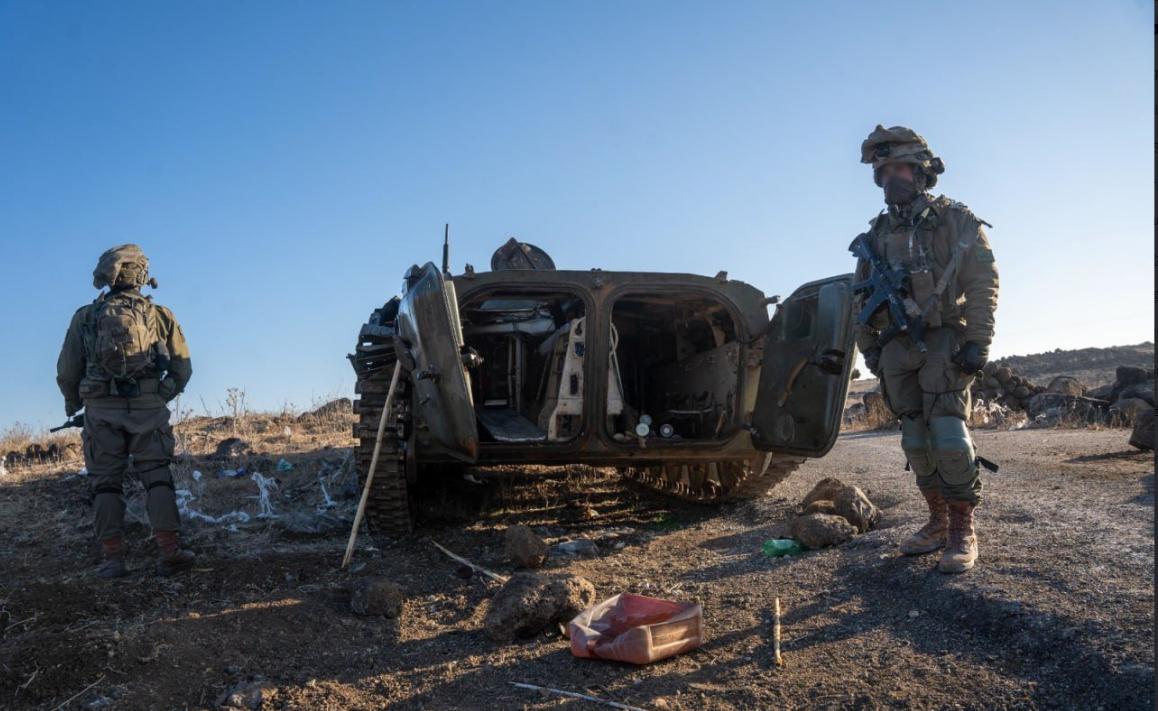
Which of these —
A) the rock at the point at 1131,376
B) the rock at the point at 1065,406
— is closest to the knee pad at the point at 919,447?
the rock at the point at 1065,406

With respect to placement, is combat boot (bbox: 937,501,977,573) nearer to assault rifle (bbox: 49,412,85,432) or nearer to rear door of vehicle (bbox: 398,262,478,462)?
rear door of vehicle (bbox: 398,262,478,462)

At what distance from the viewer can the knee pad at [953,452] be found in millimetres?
3668

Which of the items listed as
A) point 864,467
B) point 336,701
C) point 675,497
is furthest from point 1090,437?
point 336,701

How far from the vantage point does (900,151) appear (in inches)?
160

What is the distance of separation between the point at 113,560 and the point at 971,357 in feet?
14.2

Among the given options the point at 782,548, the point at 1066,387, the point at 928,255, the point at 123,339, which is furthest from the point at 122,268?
the point at 1066,387

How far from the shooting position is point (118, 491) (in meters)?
4.71

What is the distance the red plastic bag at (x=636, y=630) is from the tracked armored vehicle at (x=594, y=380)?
1.80m

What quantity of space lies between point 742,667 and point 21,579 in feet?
12.3

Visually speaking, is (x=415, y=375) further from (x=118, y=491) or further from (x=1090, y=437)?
(x=1090, y=437)

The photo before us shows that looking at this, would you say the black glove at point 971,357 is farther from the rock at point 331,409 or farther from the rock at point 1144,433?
the rock at point 331,409

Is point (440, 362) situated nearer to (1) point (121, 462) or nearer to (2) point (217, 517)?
(1) point (121, 462)

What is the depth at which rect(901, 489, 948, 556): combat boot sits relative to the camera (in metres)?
3.76

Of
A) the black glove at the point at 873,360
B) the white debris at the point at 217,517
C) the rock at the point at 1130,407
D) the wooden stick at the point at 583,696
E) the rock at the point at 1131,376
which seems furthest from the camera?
the rock at the point at 1131,376
